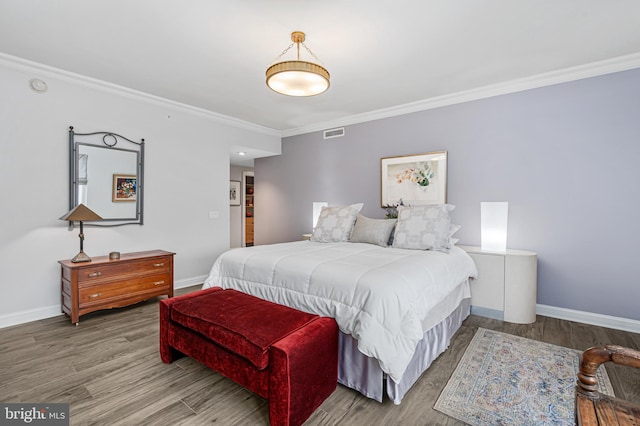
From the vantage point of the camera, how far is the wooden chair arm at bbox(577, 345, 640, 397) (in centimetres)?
101

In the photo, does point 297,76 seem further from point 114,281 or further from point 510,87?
point 114,281

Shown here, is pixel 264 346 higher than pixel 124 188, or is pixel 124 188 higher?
pixel 124 188

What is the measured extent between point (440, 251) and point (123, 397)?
9.31 feet

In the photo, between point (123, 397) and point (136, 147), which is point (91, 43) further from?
point (123, 397)

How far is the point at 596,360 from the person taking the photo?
3.51 feet

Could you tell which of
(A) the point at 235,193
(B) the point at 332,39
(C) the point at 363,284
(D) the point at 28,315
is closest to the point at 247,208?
(A) the point at 235,193

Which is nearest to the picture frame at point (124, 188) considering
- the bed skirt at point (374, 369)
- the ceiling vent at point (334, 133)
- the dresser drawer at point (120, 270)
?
the dresser drawer at point (120, 270)

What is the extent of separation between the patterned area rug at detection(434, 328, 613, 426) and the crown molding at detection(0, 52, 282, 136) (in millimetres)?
4522

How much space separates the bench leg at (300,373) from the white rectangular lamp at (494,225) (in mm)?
2456

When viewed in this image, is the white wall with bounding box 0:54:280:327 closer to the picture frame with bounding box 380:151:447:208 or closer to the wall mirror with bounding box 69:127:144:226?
the wall mirror with bounding box 69:127:144:226

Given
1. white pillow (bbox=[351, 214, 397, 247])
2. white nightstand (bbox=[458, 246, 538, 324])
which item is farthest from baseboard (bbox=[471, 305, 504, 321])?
white pillow (bbox=[351, 214, 397, 247])

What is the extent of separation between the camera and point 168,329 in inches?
91.3

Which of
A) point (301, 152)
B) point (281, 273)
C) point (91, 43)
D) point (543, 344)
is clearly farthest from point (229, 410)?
point (301, 152)

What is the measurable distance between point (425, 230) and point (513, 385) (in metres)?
1.54
